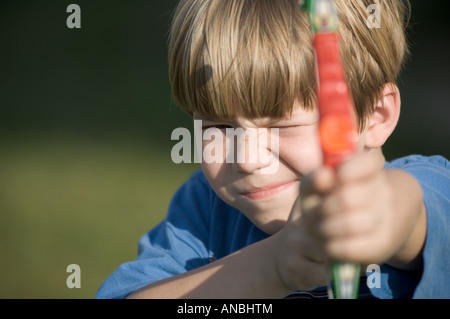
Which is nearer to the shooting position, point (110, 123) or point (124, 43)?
point (110, 123)

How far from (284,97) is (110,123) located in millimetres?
1493

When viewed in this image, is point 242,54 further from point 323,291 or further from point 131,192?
point 131,192

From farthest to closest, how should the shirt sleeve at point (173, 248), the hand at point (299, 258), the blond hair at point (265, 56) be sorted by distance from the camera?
the shirt sleeve at point (173, 248) → the blond hair at point (265, 56) → the hand at point (299, 258)

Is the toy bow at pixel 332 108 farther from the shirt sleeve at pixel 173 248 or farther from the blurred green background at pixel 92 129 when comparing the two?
the blurred green background at pixel 92 129

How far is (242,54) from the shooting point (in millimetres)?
710

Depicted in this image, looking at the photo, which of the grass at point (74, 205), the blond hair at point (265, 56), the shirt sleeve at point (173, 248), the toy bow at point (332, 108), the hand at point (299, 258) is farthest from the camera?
the grass at point (74, 205)

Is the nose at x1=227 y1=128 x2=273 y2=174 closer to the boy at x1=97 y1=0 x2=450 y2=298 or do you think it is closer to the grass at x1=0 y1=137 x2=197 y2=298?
the boy at x1=97 y1=0 x2=450 y2=298

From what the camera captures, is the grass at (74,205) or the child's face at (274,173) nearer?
the child's face at (274,173)

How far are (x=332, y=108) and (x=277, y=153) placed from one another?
0.35 meters

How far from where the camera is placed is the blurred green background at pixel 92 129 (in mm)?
1609

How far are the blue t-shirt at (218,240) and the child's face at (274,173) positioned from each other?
4.0 inches

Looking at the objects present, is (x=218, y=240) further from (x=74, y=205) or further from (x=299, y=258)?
(x=74, y=205)

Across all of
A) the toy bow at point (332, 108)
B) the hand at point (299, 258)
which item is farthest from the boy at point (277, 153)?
the toy bow at point (332, 108)
